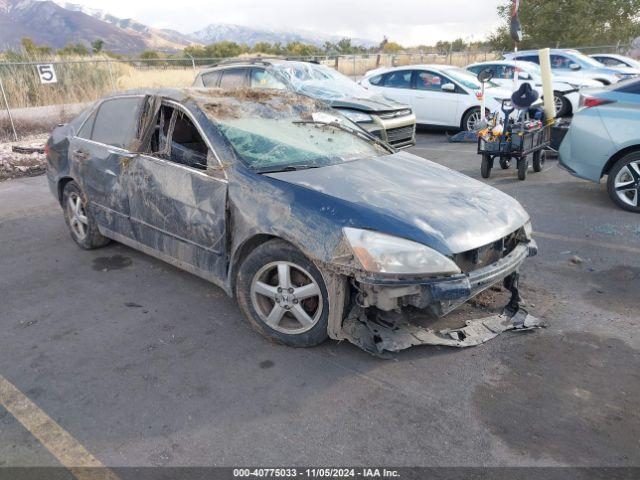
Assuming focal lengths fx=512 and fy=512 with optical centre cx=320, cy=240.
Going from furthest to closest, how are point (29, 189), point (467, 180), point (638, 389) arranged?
point (29, 189)
point (467, 180)
point (638, 389)

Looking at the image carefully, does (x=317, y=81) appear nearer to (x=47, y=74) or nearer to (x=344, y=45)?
(x=47, y=74)

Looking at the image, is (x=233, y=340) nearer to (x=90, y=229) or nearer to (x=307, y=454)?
(x=307, y=454)

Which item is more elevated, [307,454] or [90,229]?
[90,229]

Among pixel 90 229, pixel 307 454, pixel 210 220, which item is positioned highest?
pixel 210 220

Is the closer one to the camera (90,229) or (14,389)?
(14,389)

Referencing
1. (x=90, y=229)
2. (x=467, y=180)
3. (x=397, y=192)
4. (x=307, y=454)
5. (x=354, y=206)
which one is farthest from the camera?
(x=90, y=229)

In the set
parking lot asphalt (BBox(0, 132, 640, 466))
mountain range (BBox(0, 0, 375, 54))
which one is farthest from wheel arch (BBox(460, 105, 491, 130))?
mountain range (BBox(0, 0, 375, 54))

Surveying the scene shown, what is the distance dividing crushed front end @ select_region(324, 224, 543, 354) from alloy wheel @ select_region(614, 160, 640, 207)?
10.7 feet

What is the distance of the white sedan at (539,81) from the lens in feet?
41.9

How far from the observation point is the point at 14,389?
307 centimetres

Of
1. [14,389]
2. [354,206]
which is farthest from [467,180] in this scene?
[14,389]

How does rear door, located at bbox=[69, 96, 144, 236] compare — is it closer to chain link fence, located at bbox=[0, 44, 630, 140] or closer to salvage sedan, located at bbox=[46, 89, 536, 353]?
salvage sedan, located at bbox=[46, 89, 536, 353]

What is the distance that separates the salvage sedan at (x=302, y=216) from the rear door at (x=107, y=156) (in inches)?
0.8

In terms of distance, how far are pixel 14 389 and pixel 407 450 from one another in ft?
7.66
